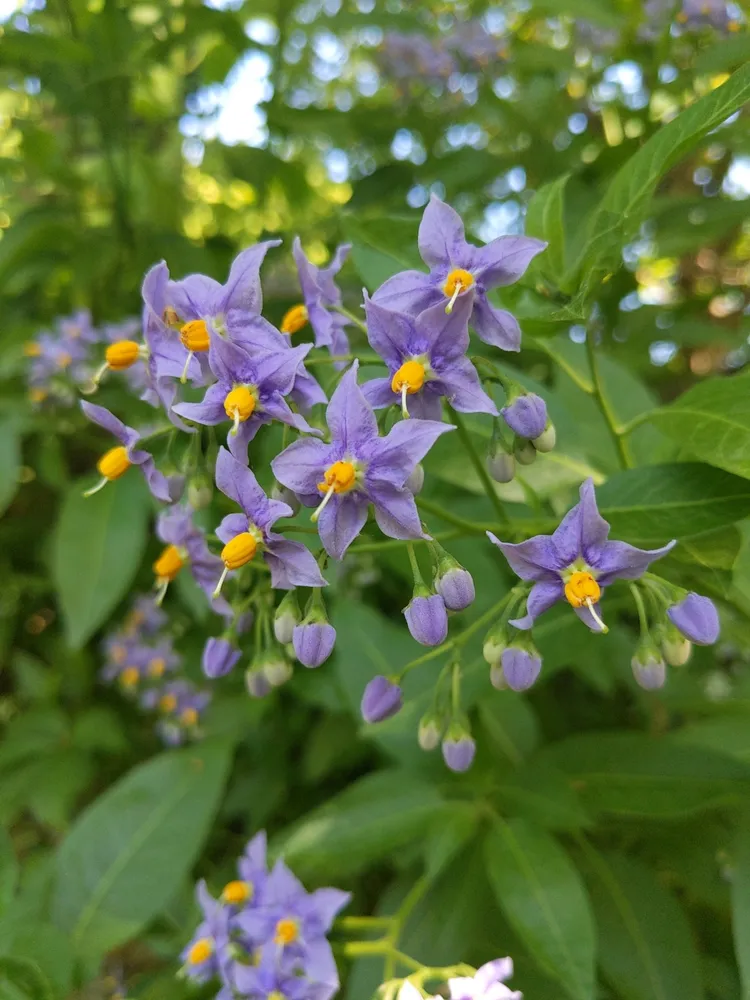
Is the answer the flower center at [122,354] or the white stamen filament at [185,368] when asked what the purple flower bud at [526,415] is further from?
the flower center at [122,354]

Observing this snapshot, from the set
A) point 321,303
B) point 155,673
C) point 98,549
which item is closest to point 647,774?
point 321,303

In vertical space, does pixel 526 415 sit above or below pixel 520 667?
above

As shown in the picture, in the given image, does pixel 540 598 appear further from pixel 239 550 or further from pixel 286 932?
pixel 286 932

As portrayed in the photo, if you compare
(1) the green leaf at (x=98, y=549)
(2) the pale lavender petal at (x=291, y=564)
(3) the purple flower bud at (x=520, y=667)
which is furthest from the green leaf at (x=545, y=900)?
(1) the green leaf at (x=98, y=549)

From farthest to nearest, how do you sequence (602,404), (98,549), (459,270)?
(98,549) < (602,404) < (459,270)

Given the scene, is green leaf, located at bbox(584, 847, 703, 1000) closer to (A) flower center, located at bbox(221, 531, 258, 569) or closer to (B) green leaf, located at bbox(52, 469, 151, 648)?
(A) flower center, located at bbox(221, 531, 258, 569)

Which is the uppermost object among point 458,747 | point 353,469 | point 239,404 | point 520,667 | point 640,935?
point 239,404

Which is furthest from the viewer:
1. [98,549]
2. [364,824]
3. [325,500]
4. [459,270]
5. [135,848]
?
[98,549]
